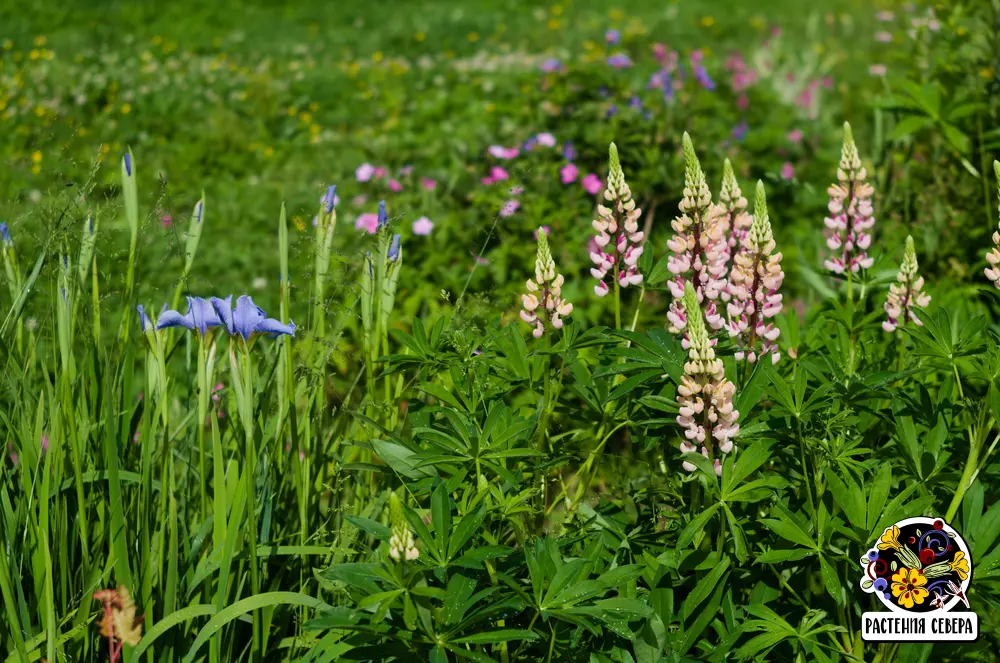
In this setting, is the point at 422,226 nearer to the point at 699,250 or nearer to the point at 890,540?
the point at 699,250

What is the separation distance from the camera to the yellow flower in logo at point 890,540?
1.54 m

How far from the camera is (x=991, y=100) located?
10.7 feet

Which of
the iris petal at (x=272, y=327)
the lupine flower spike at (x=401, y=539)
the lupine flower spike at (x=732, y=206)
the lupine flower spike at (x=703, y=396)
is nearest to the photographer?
the lupine flower spike at (x=401, y=539)

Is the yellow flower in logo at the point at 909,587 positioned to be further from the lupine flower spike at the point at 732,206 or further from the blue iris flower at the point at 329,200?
the blue iris flower at the point at 329,200

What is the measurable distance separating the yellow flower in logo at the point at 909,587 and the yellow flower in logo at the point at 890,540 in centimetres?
5

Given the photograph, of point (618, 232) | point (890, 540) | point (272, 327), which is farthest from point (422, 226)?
point (890, 540)

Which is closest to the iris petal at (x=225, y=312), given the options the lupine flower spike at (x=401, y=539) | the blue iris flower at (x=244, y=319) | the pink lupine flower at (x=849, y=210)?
the blue iris flower at (x=244, y=319)

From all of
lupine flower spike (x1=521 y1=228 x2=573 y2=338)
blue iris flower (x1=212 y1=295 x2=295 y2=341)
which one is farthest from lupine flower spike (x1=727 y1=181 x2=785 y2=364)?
blue iris flower (x1=212 y1=295 x2=295 y2=341)

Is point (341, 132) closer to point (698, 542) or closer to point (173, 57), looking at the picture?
point (173, 57)

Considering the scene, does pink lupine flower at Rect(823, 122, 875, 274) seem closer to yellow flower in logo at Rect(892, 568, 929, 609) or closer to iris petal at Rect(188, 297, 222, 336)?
yellow flower in logo at Rect(892, 568, 929, 609)

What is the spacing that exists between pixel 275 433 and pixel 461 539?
71 cm

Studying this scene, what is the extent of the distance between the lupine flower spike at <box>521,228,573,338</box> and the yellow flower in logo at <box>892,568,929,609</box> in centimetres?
72

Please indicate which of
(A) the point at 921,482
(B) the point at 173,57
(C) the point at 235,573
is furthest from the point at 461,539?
(B) the point at 173,57

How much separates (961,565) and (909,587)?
0.09m
